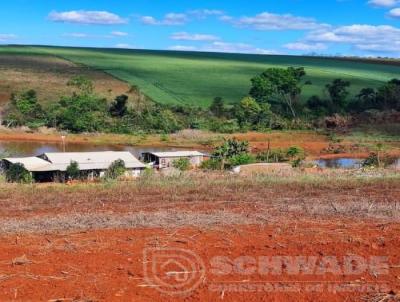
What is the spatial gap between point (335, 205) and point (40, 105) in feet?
155

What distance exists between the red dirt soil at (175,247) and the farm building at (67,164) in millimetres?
15549

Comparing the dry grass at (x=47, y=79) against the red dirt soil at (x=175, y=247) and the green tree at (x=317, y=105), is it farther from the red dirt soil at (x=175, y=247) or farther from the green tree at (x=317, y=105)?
the red dirt soil at (x=175, y=247)

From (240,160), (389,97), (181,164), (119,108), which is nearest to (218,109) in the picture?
(119,108)

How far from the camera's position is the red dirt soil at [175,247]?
16.9 feet

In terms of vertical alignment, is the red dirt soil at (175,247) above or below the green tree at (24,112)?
above

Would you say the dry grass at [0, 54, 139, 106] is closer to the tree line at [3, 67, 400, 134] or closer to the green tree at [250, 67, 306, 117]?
the tree line at [3, 67, 400, 134]

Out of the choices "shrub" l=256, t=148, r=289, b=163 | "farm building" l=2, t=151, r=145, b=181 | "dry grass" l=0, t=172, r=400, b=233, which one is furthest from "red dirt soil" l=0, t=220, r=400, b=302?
"shrub" l=256, t=148, r=289, b=163

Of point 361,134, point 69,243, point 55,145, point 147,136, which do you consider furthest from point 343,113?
point 69,243

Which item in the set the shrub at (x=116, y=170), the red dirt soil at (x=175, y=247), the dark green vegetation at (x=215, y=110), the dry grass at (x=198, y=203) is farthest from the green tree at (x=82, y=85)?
the red dirt soil at (x=175, y=247)

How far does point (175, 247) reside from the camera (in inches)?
255

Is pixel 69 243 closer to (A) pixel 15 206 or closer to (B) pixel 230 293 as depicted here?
(B) pixel 230 293

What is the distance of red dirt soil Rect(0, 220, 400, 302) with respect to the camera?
515 cm

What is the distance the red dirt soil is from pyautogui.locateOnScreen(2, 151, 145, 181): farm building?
51.0ft

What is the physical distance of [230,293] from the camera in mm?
5199
